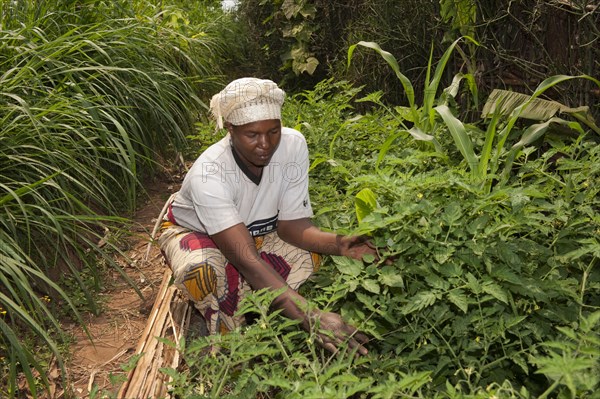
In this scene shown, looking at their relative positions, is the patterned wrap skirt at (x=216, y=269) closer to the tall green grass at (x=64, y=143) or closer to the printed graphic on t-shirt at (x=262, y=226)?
the printed graphic on t-shirt at (x=262, y=226)

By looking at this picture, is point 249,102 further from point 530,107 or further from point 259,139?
point 530,107

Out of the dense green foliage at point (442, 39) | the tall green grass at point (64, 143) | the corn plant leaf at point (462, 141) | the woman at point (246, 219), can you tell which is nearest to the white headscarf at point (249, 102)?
the woman at point (246, 219)

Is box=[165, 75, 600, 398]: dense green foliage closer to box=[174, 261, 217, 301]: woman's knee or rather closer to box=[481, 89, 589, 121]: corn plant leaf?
box=[174, 261, 217, 301]: woman's knee

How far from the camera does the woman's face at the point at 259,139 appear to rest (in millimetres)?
2518

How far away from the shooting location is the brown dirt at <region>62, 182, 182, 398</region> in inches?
110

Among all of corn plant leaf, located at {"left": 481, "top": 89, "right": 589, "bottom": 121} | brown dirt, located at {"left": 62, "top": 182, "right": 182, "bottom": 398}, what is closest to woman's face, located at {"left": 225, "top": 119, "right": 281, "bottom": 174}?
brown dirt, located at {"left": 62, "top": 182, "right": 182, "bottom": 398}

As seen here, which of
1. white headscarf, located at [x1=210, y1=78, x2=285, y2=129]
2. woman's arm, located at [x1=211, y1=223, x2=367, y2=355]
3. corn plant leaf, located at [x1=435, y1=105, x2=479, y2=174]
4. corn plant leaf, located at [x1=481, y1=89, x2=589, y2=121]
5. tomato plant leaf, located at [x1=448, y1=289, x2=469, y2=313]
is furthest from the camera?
corn plant leaf, located at [x1=481, y1=89, x2=589, y2=121]

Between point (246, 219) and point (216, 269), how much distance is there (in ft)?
0.86

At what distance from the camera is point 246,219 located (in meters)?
2.83

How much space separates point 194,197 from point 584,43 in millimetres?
1900

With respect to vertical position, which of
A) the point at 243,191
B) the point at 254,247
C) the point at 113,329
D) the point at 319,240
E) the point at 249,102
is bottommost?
the point at 113,329

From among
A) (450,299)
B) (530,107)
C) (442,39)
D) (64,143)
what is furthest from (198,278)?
(442,39)

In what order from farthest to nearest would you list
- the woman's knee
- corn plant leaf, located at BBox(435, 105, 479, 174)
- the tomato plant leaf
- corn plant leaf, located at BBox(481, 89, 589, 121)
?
corn plant leaf, located at BBox(481, 89, 589, 121)
corn plant leaf, located at BBox(435, 105, 479, 174)
the woman's knee
the tomato plant leaf

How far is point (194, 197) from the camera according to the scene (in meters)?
2.60
